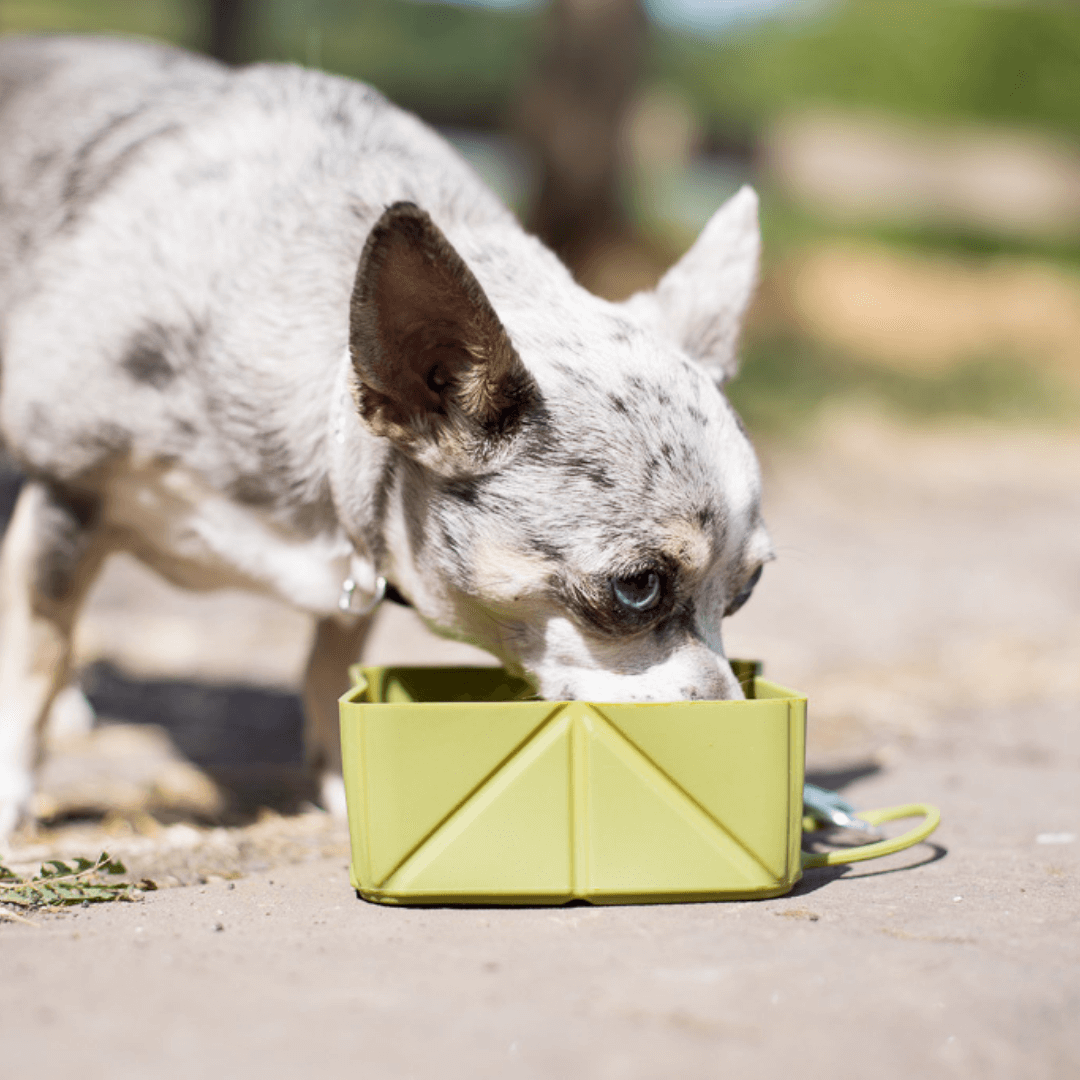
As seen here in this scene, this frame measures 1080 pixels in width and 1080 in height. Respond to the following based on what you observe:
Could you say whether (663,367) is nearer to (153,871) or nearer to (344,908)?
(344,908)

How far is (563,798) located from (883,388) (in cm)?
1030

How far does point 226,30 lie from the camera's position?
12.1 m

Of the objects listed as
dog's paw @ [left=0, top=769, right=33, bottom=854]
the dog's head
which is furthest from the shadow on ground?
the dog's head

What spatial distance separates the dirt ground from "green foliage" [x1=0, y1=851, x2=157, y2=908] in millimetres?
68

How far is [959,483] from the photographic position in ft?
32.7

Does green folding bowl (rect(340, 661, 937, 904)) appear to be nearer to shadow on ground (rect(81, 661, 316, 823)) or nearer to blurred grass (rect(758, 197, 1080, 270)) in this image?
shadow on ground (rect(81, 661, 316, 823))

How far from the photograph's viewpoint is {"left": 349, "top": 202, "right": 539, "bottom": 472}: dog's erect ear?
270 cm

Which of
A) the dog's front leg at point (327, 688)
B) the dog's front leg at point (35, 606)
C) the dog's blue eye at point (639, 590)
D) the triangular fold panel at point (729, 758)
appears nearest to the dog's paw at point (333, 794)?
the dog's front leg at point (327, 688)

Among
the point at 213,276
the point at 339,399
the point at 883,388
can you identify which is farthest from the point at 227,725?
the point at 883,388

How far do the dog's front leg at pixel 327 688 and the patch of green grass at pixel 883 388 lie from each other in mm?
7222

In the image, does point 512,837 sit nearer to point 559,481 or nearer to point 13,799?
point 559,481

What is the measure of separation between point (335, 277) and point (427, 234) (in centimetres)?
83

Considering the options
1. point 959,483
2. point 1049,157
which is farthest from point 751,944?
point 1049,157

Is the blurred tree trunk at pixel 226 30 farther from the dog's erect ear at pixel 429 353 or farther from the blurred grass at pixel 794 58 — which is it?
the dog's erect ear at pixel 429 353
